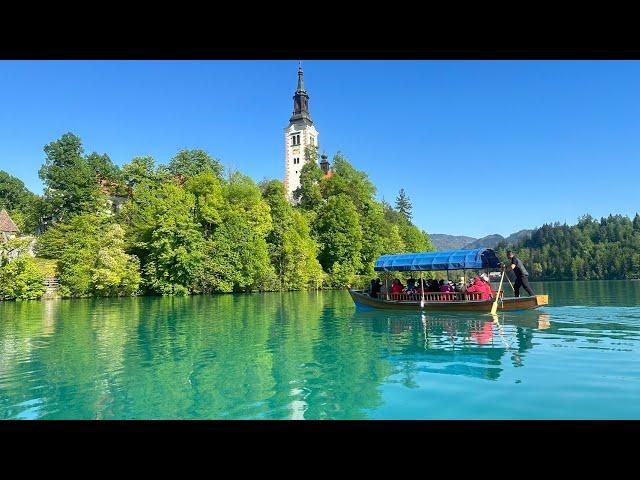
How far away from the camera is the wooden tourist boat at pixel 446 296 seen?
2575cm

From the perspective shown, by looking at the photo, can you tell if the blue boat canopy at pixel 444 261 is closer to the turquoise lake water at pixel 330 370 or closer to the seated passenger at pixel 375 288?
the seated passenger at pixel 375 288

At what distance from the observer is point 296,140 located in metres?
118

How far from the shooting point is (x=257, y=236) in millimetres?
62844

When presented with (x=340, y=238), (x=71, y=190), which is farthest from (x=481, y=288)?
(x=71, y=190)

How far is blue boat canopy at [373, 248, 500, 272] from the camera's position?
28453mm

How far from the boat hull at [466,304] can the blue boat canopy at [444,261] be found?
262 cm

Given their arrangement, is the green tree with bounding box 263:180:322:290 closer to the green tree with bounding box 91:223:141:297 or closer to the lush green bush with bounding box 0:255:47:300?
the green tree with bounding box 91:223:141:297

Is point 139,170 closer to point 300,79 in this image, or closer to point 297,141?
point 297,141

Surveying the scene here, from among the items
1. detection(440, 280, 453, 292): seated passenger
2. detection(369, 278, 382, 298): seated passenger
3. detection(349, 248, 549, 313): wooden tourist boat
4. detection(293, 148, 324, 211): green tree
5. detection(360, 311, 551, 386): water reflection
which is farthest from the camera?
detection(293, 148, 324, 211): green tree

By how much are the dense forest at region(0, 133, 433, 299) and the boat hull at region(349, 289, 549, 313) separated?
3106 cm

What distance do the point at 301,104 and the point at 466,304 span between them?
343 ft

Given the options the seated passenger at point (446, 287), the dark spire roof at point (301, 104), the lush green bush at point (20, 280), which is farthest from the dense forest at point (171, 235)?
the dark spire roof at point (301, 104)

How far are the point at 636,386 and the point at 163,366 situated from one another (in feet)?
39.3

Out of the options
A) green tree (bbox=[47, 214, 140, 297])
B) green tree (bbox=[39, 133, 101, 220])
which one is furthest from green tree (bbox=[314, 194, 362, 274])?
green tree (bbox=[39, 133, 101, 220])
